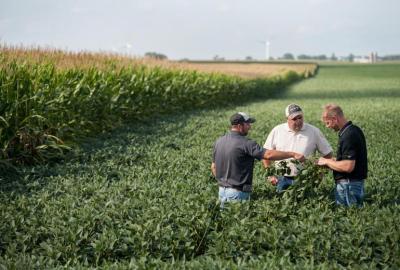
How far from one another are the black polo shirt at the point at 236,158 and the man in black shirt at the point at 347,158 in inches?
35.2

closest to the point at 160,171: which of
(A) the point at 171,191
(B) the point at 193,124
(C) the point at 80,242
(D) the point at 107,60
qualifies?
(A) the point at 171,191

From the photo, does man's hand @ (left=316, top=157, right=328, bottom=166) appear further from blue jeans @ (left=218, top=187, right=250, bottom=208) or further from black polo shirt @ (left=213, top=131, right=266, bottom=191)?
blue jeans @ (left=218, top=187, right=250, bottom=208)

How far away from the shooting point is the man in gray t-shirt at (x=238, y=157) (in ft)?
23.9

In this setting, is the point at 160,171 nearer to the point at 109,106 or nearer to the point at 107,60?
the point at 109,106

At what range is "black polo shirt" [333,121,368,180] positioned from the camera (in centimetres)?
714

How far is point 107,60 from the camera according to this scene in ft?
65.4

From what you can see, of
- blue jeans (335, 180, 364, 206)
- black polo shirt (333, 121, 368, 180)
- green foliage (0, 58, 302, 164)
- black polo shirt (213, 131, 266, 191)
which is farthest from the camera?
green foliage (0, 58, 302, 164)

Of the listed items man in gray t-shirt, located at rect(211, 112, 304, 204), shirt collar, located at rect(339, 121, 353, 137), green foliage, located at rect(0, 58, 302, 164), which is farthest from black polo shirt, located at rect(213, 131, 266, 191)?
green foliage, located at rect(0, 58, 302, 164)

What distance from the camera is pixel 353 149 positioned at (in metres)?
7.14

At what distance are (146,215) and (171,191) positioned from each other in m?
1.57

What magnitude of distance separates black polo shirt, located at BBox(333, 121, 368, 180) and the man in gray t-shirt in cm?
61

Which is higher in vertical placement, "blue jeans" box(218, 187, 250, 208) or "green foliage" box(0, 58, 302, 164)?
"green foliage" box(0, 58, 302, 164)

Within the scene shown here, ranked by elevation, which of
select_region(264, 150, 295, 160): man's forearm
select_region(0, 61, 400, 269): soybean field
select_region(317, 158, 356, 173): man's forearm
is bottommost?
select_region(0, 61, 400, 269): soybean field

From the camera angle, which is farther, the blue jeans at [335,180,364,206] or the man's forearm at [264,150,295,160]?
the blue jeans at [335,180,364,206]
